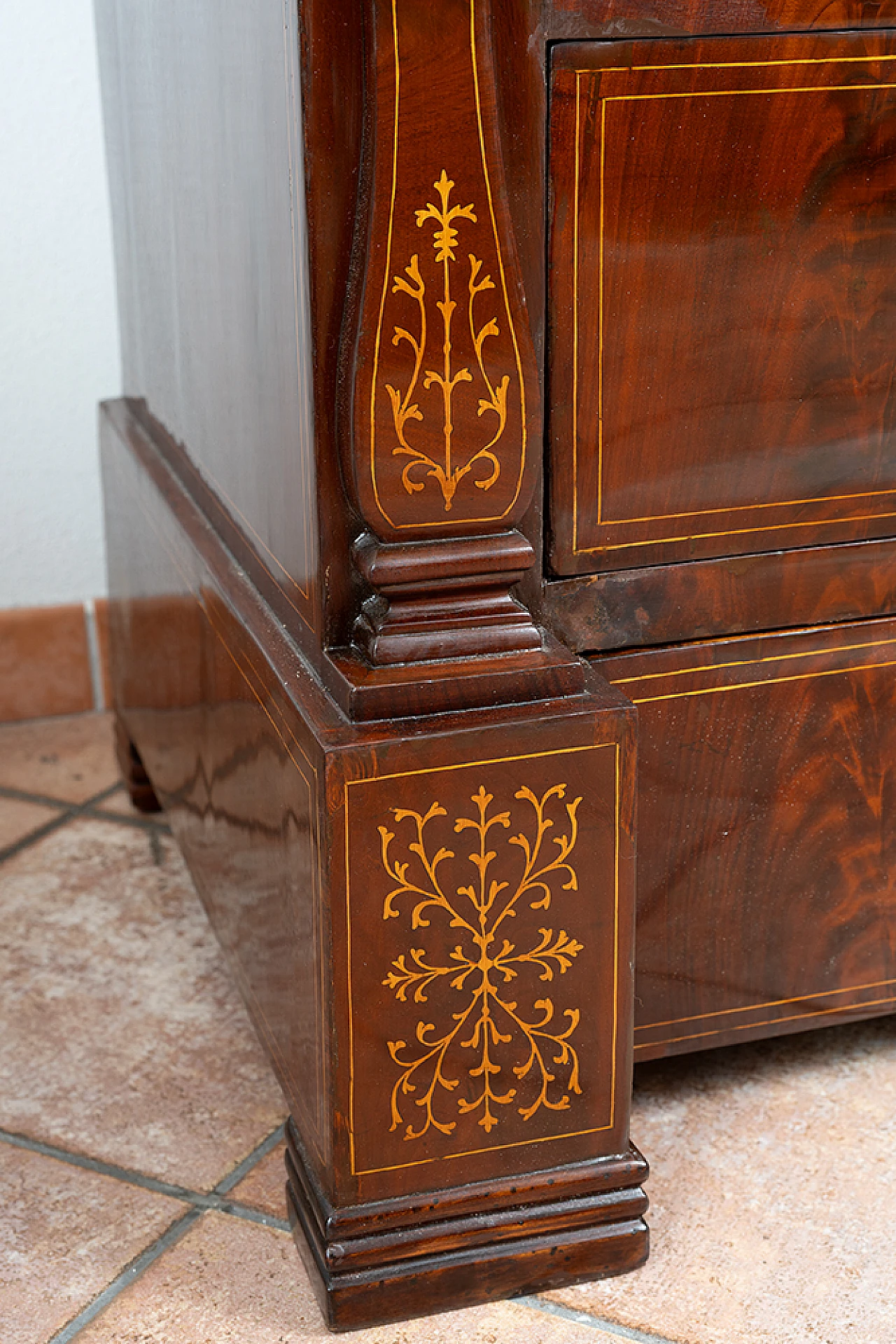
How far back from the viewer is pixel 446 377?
2.35ft

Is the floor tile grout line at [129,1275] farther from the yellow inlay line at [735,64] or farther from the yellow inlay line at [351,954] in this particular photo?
the yellow inlay line at [735,64]

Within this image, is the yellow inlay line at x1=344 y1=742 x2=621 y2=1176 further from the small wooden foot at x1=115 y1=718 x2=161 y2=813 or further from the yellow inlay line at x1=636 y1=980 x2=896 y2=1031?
the small wooden foot at x1=115 y1=718 x2=161 y2=813

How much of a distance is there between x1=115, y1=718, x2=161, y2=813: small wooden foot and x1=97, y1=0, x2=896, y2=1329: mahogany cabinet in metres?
0.47

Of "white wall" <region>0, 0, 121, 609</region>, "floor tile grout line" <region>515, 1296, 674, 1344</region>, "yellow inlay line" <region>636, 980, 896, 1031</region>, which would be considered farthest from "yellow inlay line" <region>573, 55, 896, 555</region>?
"white wall" <region>0, 0, 121, 609</region>

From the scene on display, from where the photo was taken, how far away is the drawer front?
875mm

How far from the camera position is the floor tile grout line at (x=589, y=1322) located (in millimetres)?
800

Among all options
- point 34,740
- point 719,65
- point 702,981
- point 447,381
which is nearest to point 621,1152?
point 702,981

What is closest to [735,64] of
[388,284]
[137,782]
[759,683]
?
[388,284]

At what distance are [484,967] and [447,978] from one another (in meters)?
0.02

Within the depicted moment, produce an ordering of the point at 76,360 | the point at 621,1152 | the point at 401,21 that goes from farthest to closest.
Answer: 1. the point at 76,360
2. the point at 621,1152
3. the point at 401,21

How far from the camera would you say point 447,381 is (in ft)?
2.35

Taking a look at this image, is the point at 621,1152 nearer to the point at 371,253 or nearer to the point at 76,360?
the point at 371,253

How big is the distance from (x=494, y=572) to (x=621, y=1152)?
333mm

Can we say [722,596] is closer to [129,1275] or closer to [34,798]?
[129,1275]
